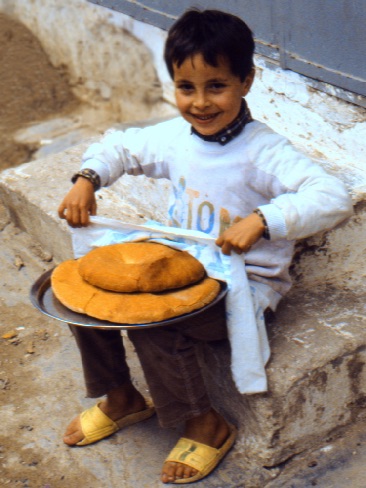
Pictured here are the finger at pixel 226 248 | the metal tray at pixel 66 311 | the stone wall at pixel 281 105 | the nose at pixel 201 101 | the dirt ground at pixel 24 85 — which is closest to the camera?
the metal tray at pixel 66 311

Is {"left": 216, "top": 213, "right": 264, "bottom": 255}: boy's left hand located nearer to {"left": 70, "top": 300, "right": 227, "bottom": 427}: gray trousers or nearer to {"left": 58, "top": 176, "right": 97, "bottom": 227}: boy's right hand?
{"left": 70, "top": 300, "right": 227, "bottom": 427}: gray trousers

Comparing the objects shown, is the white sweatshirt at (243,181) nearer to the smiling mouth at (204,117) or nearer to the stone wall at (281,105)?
the smiling mouth at (204,117)

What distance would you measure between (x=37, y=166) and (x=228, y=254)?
2.05 m

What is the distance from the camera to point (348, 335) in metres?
2.86

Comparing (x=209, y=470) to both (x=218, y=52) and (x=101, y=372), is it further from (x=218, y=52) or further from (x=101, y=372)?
(x=218, y=52)

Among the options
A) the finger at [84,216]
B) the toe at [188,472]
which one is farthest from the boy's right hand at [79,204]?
the toe at [188,472]

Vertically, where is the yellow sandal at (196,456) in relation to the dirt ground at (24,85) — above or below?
above

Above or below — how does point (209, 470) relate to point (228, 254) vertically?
below

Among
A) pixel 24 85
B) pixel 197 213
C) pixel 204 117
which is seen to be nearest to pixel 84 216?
pixel 197 213

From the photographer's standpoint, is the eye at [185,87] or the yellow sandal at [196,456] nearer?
the eye at [185,87]

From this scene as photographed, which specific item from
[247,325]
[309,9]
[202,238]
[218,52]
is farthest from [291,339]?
[309,9]

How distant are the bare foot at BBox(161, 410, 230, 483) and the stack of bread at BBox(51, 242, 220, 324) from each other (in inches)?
20.2

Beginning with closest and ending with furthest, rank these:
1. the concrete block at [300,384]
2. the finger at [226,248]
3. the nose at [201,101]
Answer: the finger at [226,248] < the nose at [201,101] < the concrete block at [300,384]

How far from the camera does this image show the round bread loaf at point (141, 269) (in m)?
2.52
